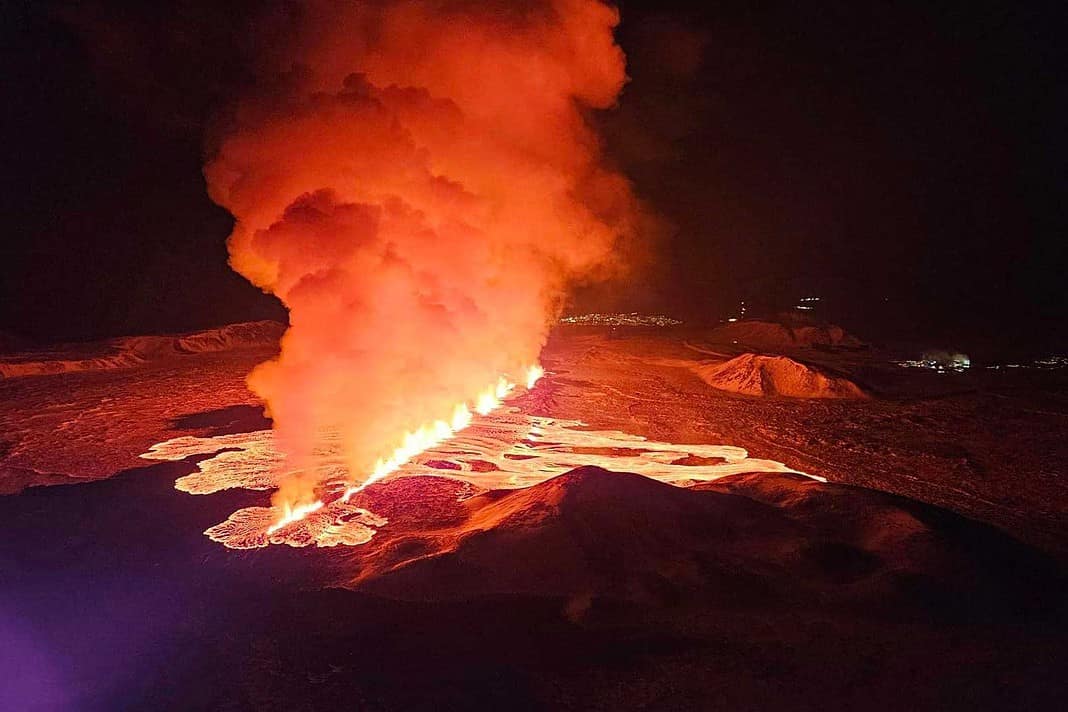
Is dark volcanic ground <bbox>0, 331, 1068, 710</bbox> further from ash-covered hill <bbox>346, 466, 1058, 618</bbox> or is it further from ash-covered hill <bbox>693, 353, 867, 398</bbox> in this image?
ash-covered hill <bbox>693, 353, 867, 398</bbox>

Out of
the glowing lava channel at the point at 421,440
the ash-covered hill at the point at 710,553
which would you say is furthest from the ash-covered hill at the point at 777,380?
the ash-covered hill at the point at 710,553

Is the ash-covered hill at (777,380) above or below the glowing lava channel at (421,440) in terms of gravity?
above

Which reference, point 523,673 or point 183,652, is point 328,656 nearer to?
point 183,652

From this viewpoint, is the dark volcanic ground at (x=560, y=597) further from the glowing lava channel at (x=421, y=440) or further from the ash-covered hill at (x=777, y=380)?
the ash-covered hill at (x=777, y=380)

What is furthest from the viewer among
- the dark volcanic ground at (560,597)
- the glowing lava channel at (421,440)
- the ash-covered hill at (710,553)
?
the glowing lava channel at (421,440)

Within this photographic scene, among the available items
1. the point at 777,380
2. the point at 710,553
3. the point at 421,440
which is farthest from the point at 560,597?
the point at 777,380
